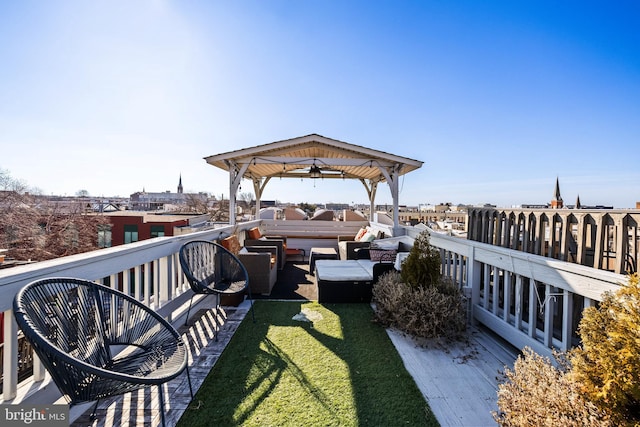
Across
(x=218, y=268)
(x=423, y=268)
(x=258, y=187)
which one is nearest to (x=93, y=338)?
(x=218, y=268)

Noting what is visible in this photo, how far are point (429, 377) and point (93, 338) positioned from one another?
2.46 metres

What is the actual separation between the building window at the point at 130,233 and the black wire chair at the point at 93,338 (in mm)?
16741

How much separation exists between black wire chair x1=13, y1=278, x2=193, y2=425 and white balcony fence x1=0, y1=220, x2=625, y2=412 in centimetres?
20

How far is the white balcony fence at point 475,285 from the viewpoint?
151cm

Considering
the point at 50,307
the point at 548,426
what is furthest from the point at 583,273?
the point at 50,307

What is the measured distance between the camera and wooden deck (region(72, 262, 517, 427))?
1814mm

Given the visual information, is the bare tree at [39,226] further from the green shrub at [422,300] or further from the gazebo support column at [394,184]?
the green shrub at [422,300]

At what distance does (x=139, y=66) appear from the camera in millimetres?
5754

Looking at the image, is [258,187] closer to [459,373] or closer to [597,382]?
[459,373]

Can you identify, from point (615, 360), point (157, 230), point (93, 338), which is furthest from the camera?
point (157, 230)

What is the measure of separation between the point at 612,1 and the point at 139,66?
30.5 feet

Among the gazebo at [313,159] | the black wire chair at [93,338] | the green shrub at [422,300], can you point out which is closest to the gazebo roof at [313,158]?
the gazebo at [313,159]

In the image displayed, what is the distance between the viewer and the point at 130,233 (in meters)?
16.2

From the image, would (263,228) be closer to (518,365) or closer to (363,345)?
(363,345)
